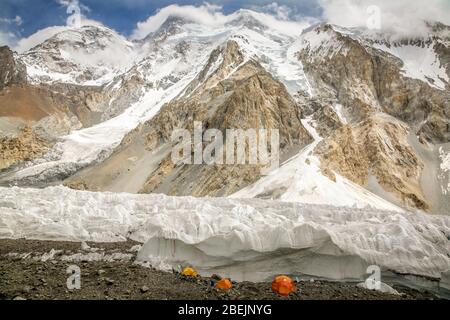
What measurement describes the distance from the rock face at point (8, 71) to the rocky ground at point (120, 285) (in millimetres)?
156816

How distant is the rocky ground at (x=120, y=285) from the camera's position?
9.23 meters

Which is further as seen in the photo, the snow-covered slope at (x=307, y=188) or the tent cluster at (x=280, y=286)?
the snow-covered slope at (x=307, y=188)

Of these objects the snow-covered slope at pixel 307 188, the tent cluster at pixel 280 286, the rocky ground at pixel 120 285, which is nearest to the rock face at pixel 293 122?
the snow-covered slope at pixel 307 188

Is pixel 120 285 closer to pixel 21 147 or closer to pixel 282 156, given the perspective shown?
pixel 282 156

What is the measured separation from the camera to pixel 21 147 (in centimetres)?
11662

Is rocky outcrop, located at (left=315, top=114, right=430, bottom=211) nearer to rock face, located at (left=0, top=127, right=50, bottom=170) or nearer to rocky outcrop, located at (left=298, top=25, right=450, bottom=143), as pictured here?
rocky outcrop, located at (left=298, top=25, right=450, bottom=143)

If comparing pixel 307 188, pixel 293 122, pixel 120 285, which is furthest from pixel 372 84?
pixel 120 285

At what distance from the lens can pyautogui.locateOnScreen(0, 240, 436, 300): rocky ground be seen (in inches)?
363

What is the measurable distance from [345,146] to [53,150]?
81696 mm

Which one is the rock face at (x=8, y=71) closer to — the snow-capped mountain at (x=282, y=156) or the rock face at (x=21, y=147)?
the snow-capped mountain at (x=282, y=156)

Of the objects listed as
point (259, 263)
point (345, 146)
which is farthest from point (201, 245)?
point (345, 146)

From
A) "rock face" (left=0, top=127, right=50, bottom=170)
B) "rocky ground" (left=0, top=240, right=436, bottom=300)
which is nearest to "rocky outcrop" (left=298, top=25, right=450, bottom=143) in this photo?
"rock face" (left=0, top=127, right=50, bottom=170)

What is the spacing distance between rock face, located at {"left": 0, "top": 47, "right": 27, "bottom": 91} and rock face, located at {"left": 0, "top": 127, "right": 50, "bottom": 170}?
131ft

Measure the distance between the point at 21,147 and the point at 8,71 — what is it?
176 ft
